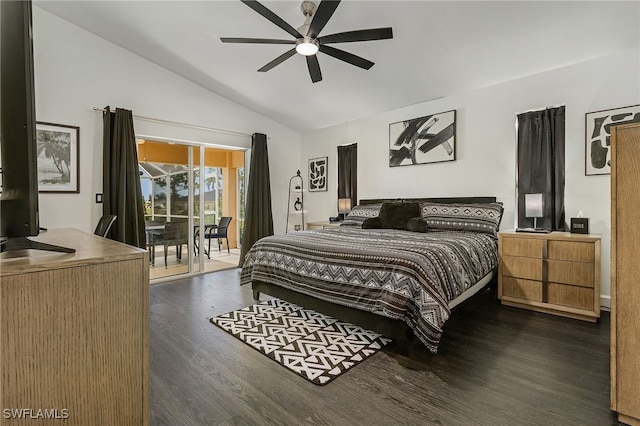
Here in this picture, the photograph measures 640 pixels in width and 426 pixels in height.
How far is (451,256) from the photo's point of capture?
8.21 feet

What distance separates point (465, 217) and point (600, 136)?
1505 mm

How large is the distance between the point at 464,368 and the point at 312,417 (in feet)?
3.55

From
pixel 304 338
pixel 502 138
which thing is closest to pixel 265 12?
pixel 304 338

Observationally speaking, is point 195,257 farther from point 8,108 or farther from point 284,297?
point 8,108

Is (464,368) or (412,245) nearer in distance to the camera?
(464,368)

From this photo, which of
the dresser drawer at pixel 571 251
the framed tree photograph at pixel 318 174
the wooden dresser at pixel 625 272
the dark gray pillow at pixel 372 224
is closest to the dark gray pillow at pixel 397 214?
the dark gray pillow at pixel 372 224

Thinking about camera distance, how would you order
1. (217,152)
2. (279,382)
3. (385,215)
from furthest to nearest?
(217,152) → (385,215) → (279,382)

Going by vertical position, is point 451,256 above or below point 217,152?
below

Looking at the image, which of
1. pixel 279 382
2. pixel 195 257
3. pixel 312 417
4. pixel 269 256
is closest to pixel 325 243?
pixel 269 256

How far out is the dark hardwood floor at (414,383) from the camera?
5.25 feet

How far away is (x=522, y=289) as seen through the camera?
10.3ft

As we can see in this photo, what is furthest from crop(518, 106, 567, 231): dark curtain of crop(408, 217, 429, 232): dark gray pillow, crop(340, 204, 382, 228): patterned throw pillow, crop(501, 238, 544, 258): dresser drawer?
crop(340, 204, 382, 228): patterned throw pillow

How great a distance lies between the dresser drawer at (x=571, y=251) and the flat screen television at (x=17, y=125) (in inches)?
143

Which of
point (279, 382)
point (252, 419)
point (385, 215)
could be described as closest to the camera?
point (252, 419)
